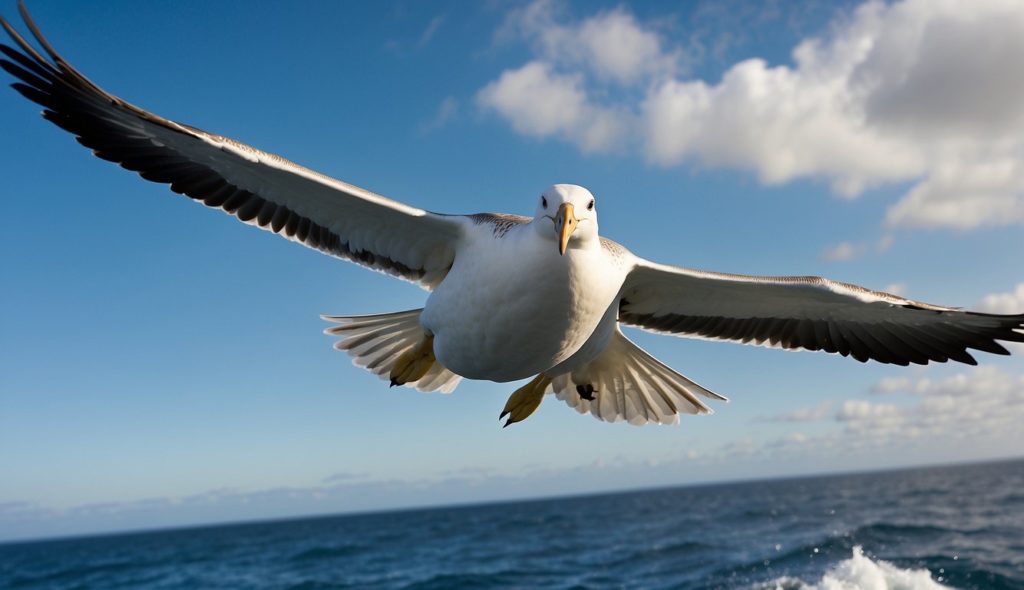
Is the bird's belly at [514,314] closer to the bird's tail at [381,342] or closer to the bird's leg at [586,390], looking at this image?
the bird's tail at [381,342]

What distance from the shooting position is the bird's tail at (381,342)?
772 centimetres

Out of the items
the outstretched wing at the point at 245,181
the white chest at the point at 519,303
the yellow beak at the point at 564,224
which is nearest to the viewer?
the yellow beak at the point at 564,224

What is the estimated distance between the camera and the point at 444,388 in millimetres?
7883

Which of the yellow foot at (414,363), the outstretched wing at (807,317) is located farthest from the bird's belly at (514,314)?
the outstretched wing at (807,317)

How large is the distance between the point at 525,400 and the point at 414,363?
1004mm

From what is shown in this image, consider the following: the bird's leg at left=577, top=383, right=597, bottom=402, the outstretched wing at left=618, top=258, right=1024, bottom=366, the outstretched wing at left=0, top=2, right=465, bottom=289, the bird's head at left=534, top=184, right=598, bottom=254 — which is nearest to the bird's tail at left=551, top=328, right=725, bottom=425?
the bird's leg at left=577, top=383, right=597, bottom=402

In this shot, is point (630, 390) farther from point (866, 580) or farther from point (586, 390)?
point (866, 580)

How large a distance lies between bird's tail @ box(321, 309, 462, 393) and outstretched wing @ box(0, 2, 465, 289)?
24.8 inches

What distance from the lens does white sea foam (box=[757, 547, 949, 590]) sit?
773 inches

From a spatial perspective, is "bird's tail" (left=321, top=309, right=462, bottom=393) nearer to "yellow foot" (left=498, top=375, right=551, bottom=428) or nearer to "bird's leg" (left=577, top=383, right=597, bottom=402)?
"yellow foot" (left=498, top=375, right=551, bottom=428)

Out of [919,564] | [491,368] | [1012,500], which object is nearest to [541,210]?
[491,368]

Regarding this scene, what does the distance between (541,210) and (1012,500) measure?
46528 millimetres

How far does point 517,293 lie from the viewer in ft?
17.4

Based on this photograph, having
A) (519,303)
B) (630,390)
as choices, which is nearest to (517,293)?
(519,303)
